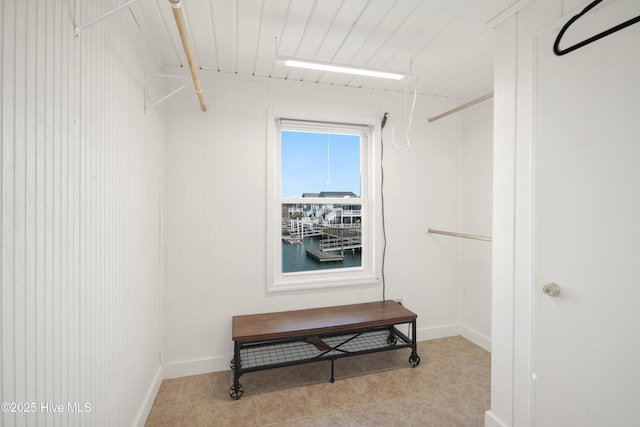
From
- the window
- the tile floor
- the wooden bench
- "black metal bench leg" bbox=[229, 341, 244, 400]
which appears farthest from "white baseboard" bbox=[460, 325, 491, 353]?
"black metal bench leg" bbox=[229, 341, 244, 400]

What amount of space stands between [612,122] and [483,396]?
2.01 m

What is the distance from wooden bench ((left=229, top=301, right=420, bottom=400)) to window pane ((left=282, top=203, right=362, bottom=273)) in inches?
18.1

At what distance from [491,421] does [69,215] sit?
2.54 metres

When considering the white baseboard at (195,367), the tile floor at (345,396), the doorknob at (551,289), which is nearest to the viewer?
the doorknob at (551,289)

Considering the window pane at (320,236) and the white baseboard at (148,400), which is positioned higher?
the window pane at (320,236)

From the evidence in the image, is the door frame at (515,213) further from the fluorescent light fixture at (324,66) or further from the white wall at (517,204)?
the fluorescent light fixture at (324,66)

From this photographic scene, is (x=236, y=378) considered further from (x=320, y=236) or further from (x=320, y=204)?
(x=320, y=204)

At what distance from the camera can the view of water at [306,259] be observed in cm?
275

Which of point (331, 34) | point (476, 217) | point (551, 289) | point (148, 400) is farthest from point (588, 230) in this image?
point (148, 400)

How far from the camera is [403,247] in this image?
9.61 feet

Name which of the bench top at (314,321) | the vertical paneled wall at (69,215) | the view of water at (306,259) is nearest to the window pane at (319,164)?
the view of water at (306,259)

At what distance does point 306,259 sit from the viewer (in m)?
2.83

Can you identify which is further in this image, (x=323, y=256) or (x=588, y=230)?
(x=323, y=256)

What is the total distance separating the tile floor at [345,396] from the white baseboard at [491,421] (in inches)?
3.3
